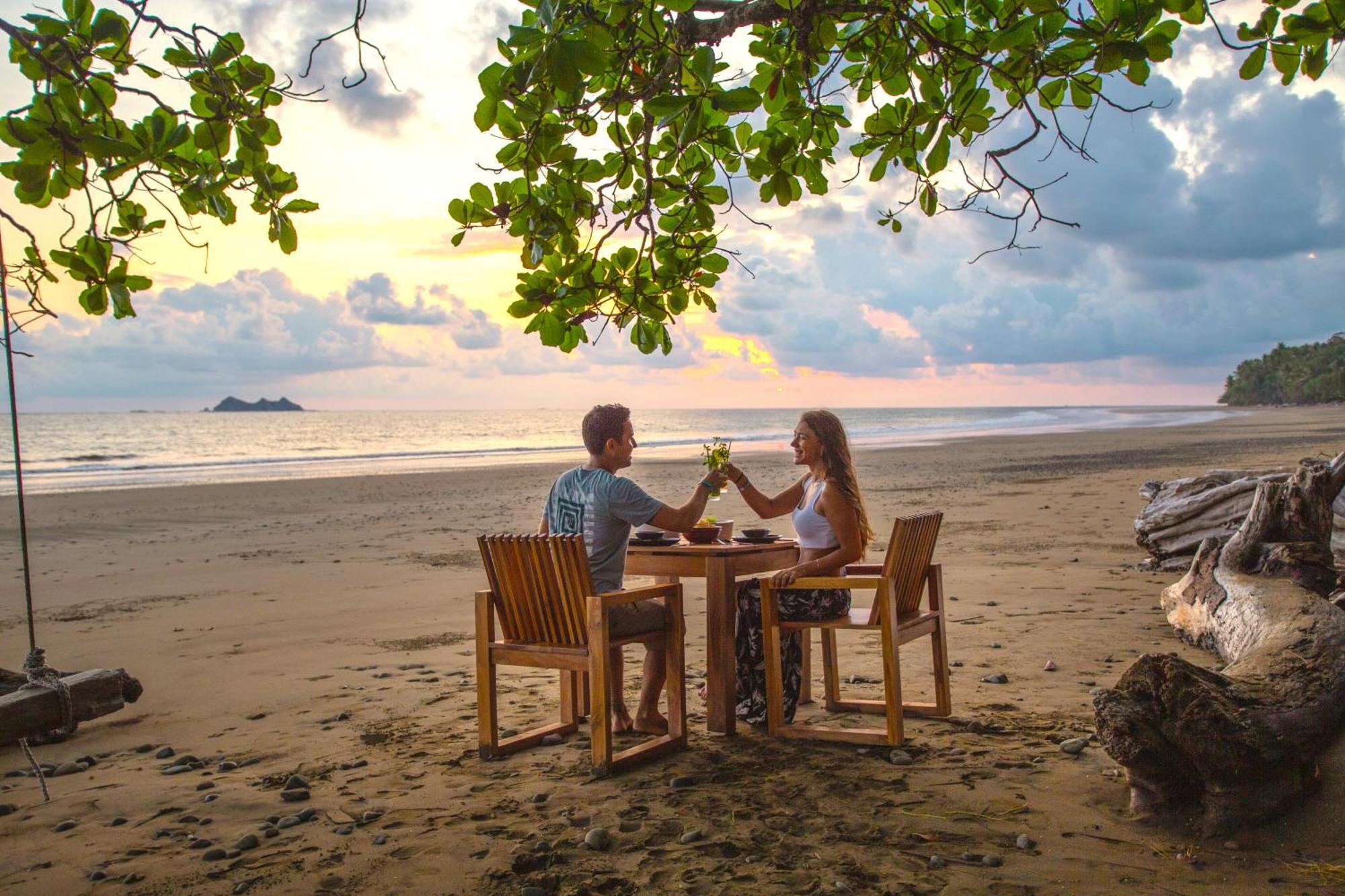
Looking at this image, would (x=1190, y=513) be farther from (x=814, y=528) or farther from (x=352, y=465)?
(x=352, y=465)

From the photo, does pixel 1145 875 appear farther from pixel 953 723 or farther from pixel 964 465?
pixel 964 465

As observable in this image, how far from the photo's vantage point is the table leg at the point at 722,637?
201 inches

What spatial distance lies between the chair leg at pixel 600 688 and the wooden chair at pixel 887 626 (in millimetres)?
883

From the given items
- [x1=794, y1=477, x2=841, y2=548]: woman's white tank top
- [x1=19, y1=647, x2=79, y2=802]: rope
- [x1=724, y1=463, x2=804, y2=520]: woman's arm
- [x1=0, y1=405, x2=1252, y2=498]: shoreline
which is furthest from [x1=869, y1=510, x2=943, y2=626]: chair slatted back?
[x1=0, y1=405, x2=1252, y2=498]: shoreline

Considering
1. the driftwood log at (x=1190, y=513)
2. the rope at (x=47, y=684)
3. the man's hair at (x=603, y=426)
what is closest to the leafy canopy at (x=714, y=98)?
the man's hair at (x=603, y=426)

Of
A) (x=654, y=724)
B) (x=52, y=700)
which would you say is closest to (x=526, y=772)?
(x=654, y=724)

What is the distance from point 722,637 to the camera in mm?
5141

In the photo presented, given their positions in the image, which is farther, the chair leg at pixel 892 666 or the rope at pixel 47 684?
the chair leg at pixel 892 666

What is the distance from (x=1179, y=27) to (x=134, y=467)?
34494 mm

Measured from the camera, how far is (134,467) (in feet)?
105

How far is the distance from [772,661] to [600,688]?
36.7 inches

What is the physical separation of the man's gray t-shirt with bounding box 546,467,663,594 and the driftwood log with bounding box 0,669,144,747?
7.54ft

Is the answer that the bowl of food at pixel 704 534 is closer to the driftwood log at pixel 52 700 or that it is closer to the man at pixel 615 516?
the man at pixel 615 516

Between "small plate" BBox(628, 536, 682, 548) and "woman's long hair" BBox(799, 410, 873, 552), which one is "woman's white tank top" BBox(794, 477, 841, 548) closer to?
"woman's long hair" BBox(799, 410, 873, 552)
